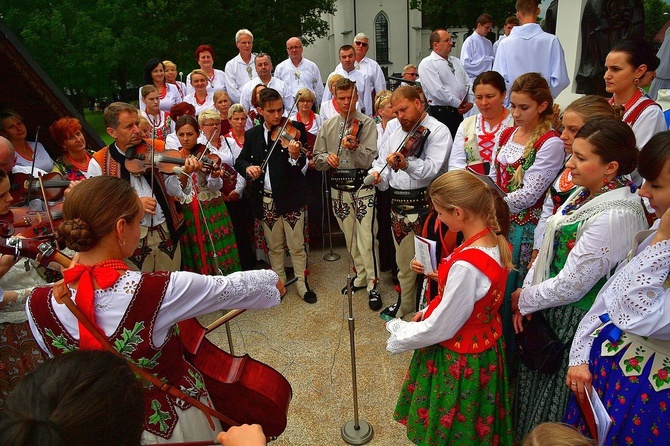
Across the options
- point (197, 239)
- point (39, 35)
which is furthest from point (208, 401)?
point (39, 35)

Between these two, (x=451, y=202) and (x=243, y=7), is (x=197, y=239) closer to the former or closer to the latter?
(x=451, y=202)

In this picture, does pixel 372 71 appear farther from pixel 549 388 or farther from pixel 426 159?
pixel 549 388

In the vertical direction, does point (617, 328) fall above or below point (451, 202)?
below

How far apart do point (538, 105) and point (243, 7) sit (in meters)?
17.8

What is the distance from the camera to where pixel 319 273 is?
16.8 ft

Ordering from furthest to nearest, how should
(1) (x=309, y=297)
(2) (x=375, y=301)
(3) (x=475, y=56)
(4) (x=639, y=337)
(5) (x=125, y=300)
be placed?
(3) (x=475, y=56)
(1) (x=309, y=297)
(2) (x=375, y=301)
(4) (x=639, y=337)
(5) (x=125, y=300)

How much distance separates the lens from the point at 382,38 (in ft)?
127

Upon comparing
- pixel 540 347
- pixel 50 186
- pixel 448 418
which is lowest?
pixel 448 418

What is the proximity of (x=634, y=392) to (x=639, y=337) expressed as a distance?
215 millimetres

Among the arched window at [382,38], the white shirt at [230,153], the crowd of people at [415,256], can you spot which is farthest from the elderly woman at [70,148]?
the arched window at [382,38]

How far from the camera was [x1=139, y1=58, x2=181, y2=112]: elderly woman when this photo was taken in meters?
6.43

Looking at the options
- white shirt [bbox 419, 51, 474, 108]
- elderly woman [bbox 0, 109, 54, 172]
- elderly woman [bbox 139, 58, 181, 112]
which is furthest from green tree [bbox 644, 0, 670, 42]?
elderly woman [bbox 0, 109, 54, 172]

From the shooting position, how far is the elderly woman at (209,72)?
7129mm

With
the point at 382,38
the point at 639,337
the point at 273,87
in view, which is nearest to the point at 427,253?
the point at 639,337
